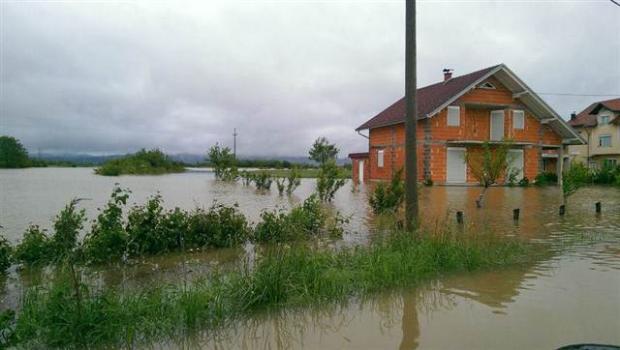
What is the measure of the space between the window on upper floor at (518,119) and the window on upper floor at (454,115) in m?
4.60

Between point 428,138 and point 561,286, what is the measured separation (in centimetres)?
2071

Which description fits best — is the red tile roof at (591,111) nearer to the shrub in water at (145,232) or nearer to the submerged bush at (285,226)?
the submerged bush at (285,226)

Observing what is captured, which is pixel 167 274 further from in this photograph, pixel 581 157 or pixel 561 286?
pixel 581 157

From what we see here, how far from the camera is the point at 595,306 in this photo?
4.41m

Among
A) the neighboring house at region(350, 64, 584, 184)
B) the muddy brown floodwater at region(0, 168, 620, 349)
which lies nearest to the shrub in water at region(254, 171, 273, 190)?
the neighboring house at region(350, 64, 584, 184)

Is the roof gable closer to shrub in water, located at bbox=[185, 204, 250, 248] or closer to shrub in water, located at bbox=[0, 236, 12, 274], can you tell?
shrub in water, located at bbox=[185, 204, 250, 248]

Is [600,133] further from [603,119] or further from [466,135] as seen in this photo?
[466,135]

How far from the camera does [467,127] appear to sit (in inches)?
1055

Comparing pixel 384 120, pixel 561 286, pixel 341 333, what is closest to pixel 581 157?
pixel 384 120

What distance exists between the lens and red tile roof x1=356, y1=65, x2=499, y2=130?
2459 cm

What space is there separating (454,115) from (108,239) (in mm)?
23476

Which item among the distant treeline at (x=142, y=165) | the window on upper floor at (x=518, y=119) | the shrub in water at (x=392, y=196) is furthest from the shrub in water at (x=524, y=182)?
the distant treeline at (x=142, y=165)

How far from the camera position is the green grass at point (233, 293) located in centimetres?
350

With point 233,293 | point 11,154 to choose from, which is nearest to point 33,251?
point 233,293
